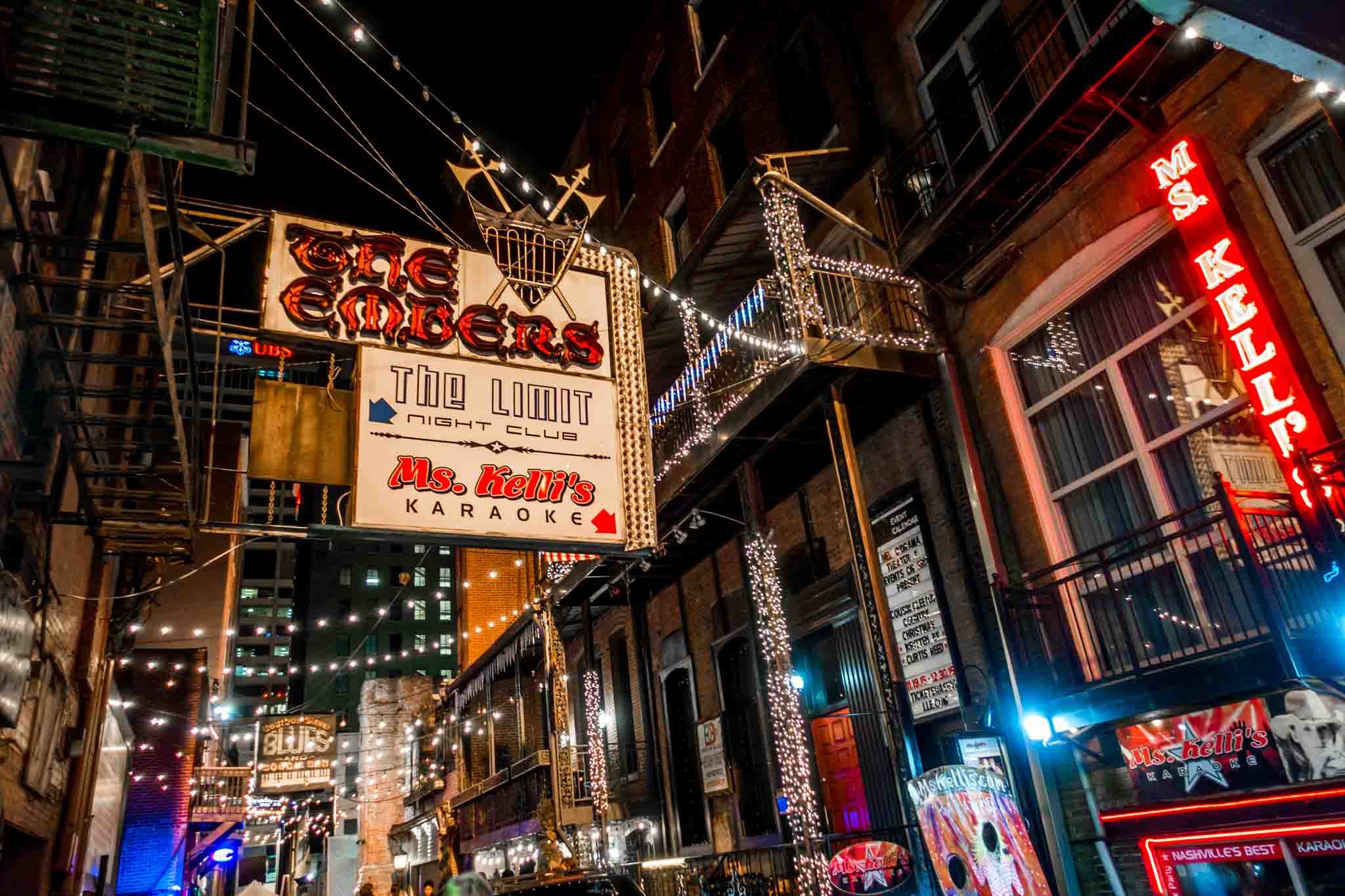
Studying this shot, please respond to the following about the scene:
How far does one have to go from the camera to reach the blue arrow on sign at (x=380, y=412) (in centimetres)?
616

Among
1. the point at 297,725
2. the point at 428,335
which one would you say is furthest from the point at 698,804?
the point at 297,725

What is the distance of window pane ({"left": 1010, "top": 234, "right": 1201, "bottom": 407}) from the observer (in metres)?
8.39

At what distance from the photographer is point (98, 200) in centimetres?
795

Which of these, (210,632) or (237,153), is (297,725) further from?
(237,153)

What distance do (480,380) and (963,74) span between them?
8530 mm

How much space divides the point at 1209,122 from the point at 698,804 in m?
13.7

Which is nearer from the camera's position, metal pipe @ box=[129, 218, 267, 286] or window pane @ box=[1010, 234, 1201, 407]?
metal pipe @ box=[129, 218, 267, 286]

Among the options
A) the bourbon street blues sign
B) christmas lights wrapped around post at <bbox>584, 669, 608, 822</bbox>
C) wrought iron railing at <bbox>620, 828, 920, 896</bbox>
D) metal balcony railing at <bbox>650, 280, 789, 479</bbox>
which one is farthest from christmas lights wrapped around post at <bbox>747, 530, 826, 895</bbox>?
christmas lights wrapped around post at <bbox>584, 669, 608, 822</bbox>

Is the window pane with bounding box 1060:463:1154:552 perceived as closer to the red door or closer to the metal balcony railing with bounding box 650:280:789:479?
the metal balcony railing with bounding box 650:280:789:479

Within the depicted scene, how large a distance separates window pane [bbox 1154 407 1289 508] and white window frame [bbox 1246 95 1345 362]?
110 cm

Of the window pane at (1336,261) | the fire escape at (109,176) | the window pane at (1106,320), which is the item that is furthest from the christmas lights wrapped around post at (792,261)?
the fire escape at (109,176)

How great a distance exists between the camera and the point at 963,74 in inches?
447

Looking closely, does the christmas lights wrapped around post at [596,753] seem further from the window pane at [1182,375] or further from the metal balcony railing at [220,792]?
the window pane at [1182,375]

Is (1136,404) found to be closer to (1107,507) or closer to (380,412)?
(1107,507)
